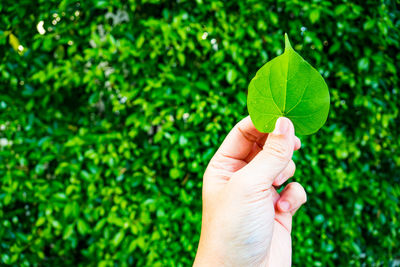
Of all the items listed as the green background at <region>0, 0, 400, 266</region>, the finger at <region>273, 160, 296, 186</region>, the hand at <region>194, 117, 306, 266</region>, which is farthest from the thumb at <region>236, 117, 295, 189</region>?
the green background at <region>0, 0, 400, 266</region>

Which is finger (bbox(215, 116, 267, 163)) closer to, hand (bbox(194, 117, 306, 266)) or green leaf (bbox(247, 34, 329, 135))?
hand (bbox(194, 117, 306, 266))

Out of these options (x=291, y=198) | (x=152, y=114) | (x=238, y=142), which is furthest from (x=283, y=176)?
(x=152, y=114)

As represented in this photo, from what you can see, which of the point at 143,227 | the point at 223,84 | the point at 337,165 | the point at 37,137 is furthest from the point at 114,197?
the point at 337,165

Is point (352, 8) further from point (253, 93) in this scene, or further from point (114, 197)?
point (114, 197)

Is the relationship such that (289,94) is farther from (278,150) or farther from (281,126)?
(278,150)

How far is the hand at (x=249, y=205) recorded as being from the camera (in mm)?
1238

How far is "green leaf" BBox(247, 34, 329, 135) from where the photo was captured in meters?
1.08

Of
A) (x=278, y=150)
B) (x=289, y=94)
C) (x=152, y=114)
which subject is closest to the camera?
(x=289, y=94)

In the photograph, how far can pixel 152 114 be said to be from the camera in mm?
2238

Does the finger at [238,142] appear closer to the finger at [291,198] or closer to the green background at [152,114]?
the finger at [291,198]

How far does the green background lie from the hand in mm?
735

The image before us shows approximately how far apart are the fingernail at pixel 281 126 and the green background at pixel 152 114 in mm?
1017

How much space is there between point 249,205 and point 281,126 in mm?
341

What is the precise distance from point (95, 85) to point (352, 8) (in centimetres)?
189
